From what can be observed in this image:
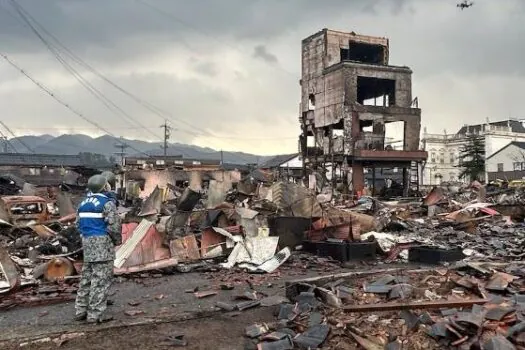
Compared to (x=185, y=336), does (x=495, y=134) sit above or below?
above

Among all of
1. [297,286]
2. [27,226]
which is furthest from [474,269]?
[27,226]

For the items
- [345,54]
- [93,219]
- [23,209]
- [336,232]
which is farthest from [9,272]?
[345,54]

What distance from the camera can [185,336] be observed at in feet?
20.0

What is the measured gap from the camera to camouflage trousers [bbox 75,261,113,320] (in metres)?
6.72

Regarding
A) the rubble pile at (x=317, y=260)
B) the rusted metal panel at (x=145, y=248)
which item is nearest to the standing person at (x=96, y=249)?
the rubble pile at (x=317, y=260)

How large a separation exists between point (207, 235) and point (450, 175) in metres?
83.4

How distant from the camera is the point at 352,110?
1417 inches

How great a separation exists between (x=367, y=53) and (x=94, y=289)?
39.4m

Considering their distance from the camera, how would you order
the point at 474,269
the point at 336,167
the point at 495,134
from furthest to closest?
the point at 495,134 < the point at 336,167 < the point at 474,269

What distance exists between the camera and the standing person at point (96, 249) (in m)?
6.73

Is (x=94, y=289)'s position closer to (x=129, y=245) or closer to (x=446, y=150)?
(x=129, y=245)

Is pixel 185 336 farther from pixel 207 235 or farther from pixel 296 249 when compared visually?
pixel 296 249

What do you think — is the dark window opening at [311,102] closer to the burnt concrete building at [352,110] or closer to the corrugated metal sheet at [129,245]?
the burnt concrete building at [352,110]

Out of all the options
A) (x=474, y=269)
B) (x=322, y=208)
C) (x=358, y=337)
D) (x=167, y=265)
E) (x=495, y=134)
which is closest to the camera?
(x=358, y=337)
